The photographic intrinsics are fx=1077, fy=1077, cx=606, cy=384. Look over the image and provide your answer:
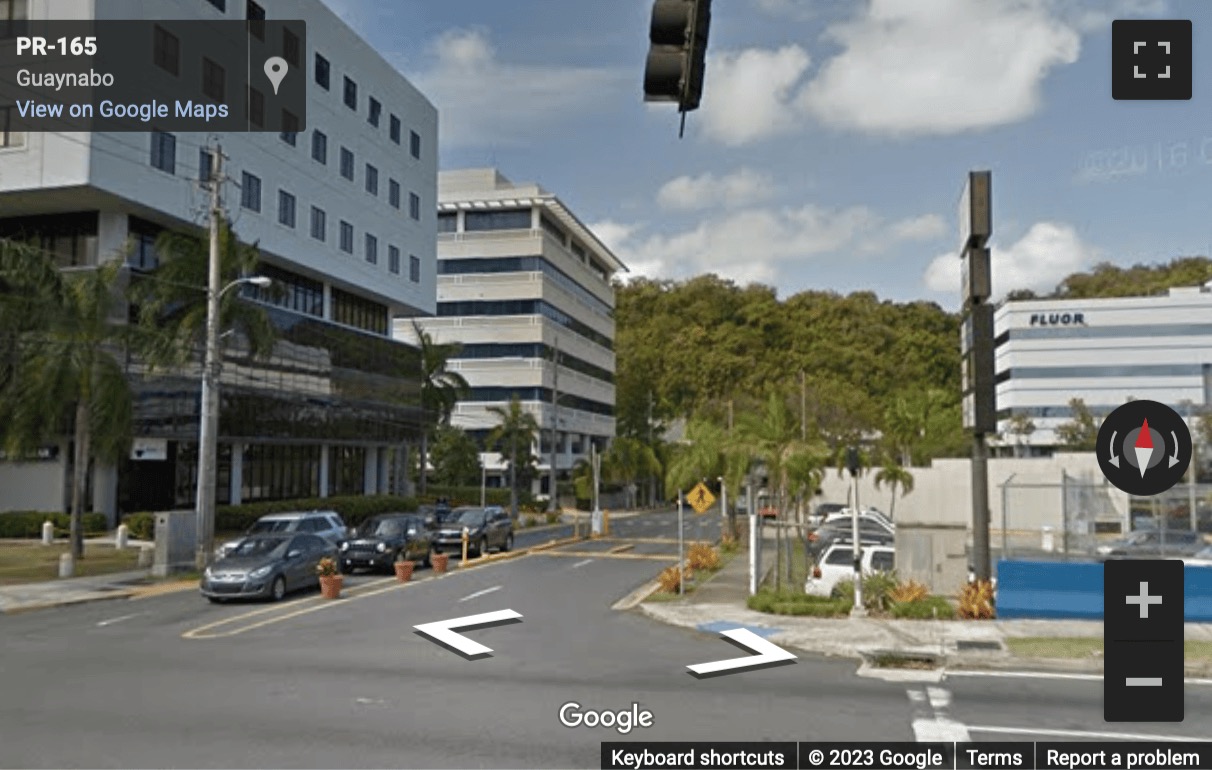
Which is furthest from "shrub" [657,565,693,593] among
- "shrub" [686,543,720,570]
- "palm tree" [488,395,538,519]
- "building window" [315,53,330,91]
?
"palm tree" [488,395,538,519]

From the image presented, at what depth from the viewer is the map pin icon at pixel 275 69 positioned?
161 feet

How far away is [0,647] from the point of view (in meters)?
17.0

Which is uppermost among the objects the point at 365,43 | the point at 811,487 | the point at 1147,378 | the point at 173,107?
the point at 365,43

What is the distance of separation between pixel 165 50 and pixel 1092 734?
1512 inches

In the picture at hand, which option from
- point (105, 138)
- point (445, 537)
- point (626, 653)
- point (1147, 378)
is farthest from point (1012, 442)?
point (626, 653)

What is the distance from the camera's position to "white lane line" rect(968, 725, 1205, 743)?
34.9 ft

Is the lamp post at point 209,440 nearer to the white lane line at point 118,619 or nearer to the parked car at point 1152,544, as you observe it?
the white lane line at point 118,619

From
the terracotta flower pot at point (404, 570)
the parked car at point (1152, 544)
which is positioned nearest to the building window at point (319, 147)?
the terracotta flower pot at point (404, 570)

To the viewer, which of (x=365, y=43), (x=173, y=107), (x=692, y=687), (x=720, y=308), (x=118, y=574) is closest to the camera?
(x=692, y=687)

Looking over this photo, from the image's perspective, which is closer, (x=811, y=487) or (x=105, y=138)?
(x=811, y=487)

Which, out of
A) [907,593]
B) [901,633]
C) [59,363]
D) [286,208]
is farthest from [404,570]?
[286,208]

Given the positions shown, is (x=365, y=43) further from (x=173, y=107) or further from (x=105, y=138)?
(x=105, y=138)

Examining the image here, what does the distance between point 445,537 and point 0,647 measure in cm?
1896
